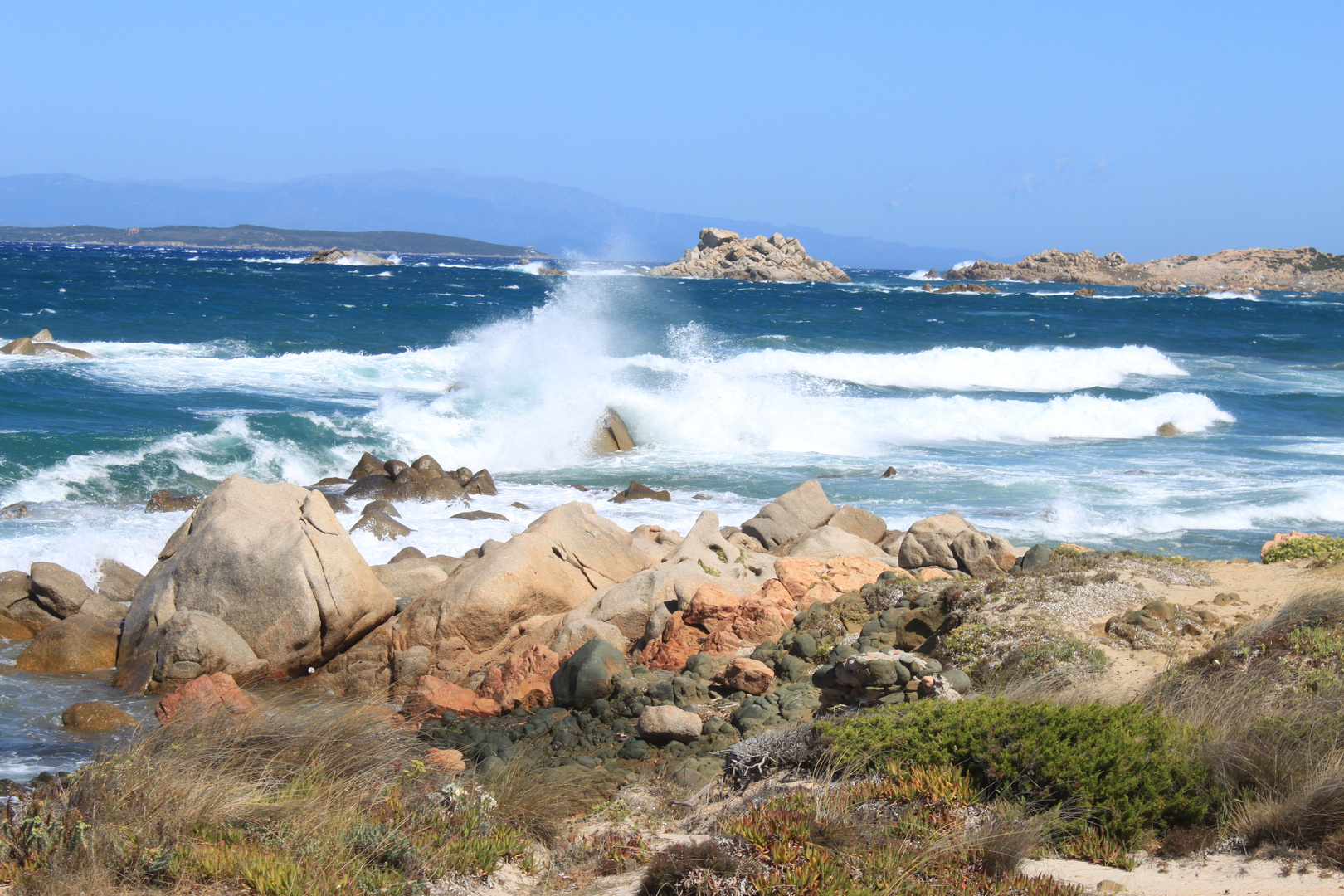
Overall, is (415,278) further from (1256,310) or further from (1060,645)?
(1060,645)

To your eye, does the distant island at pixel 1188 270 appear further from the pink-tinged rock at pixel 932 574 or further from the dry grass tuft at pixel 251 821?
the dry grass tuft at pixel 251 821

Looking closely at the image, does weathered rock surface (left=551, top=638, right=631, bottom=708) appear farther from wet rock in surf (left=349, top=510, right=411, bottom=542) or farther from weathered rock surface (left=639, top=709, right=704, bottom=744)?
wet rock in surf (left=349, top=510, right=411, bottom=542)

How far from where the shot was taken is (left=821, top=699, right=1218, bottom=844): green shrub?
445 cm

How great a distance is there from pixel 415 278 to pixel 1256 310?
2818 inches

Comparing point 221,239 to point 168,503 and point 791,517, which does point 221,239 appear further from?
point 791,517

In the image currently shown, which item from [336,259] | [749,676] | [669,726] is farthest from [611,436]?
[336,259]

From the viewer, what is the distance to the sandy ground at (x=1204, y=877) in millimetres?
3852

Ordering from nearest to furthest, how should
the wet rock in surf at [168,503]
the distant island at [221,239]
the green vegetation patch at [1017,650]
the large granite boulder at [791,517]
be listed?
1. the green vegetation patch at [1017,650]
2. the large granite boulder at [791,517]
3. the wet rock in surf at [168,503]
4. the distant island at [221,239]

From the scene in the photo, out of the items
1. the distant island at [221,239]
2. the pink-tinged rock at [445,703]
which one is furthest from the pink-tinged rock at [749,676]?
the distant island at [221,239]

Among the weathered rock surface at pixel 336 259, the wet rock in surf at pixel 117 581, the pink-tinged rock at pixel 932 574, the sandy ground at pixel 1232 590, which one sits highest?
→ the weathered rock surface at pixel 336 259

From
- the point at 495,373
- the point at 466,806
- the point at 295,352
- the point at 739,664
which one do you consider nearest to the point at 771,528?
the point at 739,664

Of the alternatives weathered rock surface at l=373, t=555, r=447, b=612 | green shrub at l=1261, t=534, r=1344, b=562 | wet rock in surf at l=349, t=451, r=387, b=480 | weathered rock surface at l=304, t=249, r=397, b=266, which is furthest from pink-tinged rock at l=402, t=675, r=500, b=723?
weathered rock surface at l=304, t=249, r=397, b=266

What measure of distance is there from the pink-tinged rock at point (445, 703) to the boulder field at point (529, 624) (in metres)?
0.02

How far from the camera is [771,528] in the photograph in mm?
13133
